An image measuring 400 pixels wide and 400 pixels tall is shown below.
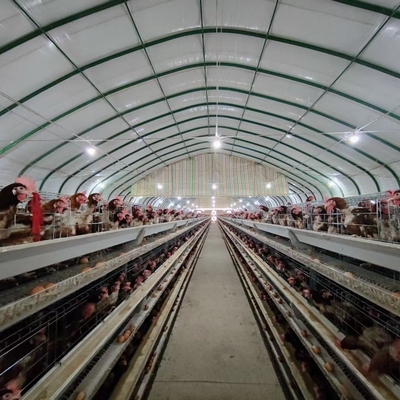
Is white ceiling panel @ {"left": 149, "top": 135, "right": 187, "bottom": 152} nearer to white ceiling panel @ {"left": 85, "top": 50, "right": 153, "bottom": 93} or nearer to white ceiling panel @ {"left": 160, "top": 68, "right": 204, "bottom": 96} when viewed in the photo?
white ceiling panel @ {"left": 160, "top": 68, "right": 204, "bottom": 96}

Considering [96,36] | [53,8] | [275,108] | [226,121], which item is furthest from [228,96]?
[53,8]

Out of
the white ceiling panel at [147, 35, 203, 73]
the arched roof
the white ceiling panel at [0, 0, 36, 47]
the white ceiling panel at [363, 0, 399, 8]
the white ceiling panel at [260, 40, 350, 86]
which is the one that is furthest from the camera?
the white ceiling panel at [147, 35, 203, 73]

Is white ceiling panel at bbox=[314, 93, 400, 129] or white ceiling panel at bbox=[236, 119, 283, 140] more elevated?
white ceiling panel at bbox=[236, 119, 283, 140]

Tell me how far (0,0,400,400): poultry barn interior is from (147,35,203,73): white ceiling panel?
0.15 feet

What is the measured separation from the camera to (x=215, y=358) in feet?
7.48

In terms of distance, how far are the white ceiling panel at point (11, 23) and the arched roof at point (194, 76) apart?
0.6 inches

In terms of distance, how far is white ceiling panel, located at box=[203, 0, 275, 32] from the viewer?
13.2ft

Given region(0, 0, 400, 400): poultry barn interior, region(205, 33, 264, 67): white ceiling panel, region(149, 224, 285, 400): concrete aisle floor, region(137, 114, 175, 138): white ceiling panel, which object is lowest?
region(149, 224, 285, 400): concrete aisle floor

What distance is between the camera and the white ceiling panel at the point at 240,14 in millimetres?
4027

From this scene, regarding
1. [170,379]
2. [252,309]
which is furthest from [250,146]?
[170,379]

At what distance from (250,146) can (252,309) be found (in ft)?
32.0

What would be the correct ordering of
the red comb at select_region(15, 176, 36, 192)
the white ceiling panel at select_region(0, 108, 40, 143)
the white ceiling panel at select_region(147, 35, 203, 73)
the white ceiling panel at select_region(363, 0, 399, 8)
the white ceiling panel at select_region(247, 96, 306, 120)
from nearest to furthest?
the red comb at select_region(15, 176, 36, 192), the white ceiling panel at select_region(363, 0, 399, 8), the white ceiling panel at select_region(147, 35, 203, 73), the white ceiling panel at select_region(0, 108, 40, 143), the white ceiling panel at select_region(247, 96, 306, 120)

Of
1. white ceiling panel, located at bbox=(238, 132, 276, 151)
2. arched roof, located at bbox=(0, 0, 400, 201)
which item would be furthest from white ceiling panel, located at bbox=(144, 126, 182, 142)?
white ceiling panel, located at bbox=(238, 132, 276, 151)

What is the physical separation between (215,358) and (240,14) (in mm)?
5829
